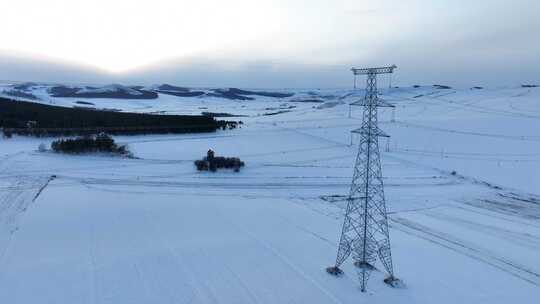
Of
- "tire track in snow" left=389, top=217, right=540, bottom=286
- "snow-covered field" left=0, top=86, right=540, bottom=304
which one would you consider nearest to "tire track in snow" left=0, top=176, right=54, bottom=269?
"snow-covered field" left=0, top=86, right=540, bottom=304

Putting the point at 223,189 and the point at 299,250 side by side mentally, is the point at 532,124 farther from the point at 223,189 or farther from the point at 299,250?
the point at 299,250

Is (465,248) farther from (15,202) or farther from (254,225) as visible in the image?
(15,202)

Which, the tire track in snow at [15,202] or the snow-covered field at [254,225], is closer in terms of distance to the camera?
the snow-covered field at [254,225]

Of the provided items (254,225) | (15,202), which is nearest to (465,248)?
(254,225)

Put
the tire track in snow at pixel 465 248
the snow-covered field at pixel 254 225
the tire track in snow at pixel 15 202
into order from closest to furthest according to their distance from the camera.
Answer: the snow-covered field at pixel 254 225
the tire track in snow at pixel 465 248
the tire track in snow at pixel 15 202

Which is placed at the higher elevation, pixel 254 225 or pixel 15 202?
pixel 15 202

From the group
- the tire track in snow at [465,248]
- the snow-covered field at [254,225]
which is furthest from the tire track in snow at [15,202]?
the tire track in snow at [465,248]

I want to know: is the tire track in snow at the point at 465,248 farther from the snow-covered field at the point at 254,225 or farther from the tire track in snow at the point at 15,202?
the tire track in snow at the point at 15,202

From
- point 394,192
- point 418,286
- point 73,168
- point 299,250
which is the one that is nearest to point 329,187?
point 394,192

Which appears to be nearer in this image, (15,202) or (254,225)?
(254,225)
